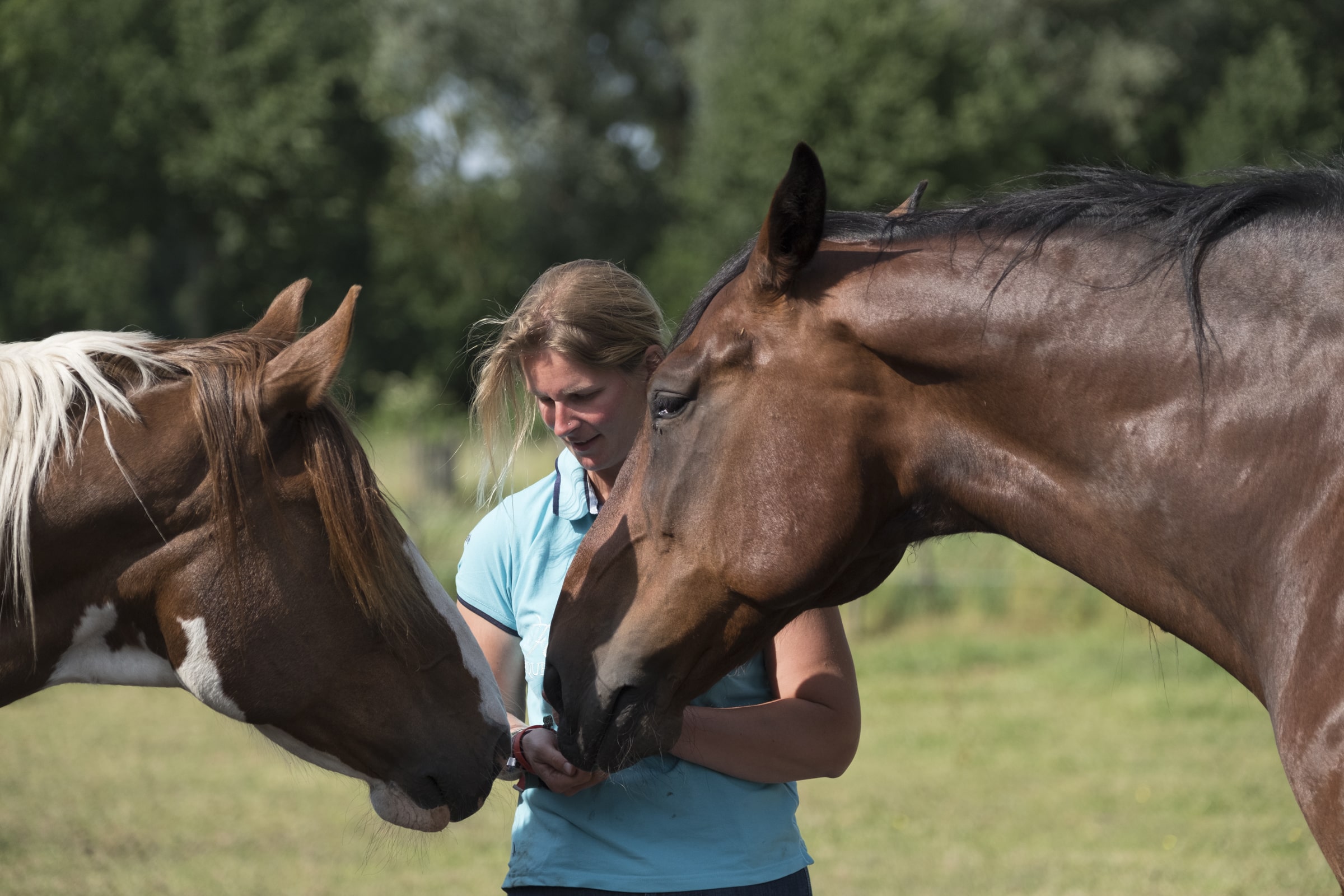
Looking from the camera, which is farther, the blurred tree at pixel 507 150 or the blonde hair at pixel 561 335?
the blurred tree at pixel 507 150

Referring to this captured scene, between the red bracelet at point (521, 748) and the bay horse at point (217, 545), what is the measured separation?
26 centimetres

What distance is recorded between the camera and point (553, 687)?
225 cm

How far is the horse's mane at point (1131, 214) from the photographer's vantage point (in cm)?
188


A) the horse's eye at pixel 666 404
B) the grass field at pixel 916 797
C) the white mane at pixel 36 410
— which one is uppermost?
the white mane at pixel 36 410

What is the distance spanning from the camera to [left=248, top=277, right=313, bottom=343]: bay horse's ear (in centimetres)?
222

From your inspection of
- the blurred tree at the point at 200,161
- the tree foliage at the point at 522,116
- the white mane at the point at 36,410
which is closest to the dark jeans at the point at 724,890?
the white mane at the point at 36,410

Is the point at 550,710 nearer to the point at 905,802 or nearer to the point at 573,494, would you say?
the point at 573,494

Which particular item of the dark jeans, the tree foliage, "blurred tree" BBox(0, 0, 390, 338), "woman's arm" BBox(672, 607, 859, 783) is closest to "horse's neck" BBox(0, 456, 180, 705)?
the dark jeans

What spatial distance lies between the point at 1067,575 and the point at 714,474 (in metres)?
10.9

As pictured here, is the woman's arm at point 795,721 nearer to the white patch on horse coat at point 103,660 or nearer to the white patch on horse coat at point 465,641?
the white patch on horse coat at point 465,641

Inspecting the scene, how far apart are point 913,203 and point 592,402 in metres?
0.81

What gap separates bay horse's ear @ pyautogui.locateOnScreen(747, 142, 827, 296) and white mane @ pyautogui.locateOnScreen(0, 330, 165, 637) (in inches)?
→ 42.5

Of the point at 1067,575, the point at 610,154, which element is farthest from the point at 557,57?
the point at 1067,575

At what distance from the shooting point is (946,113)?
28.5 meters
